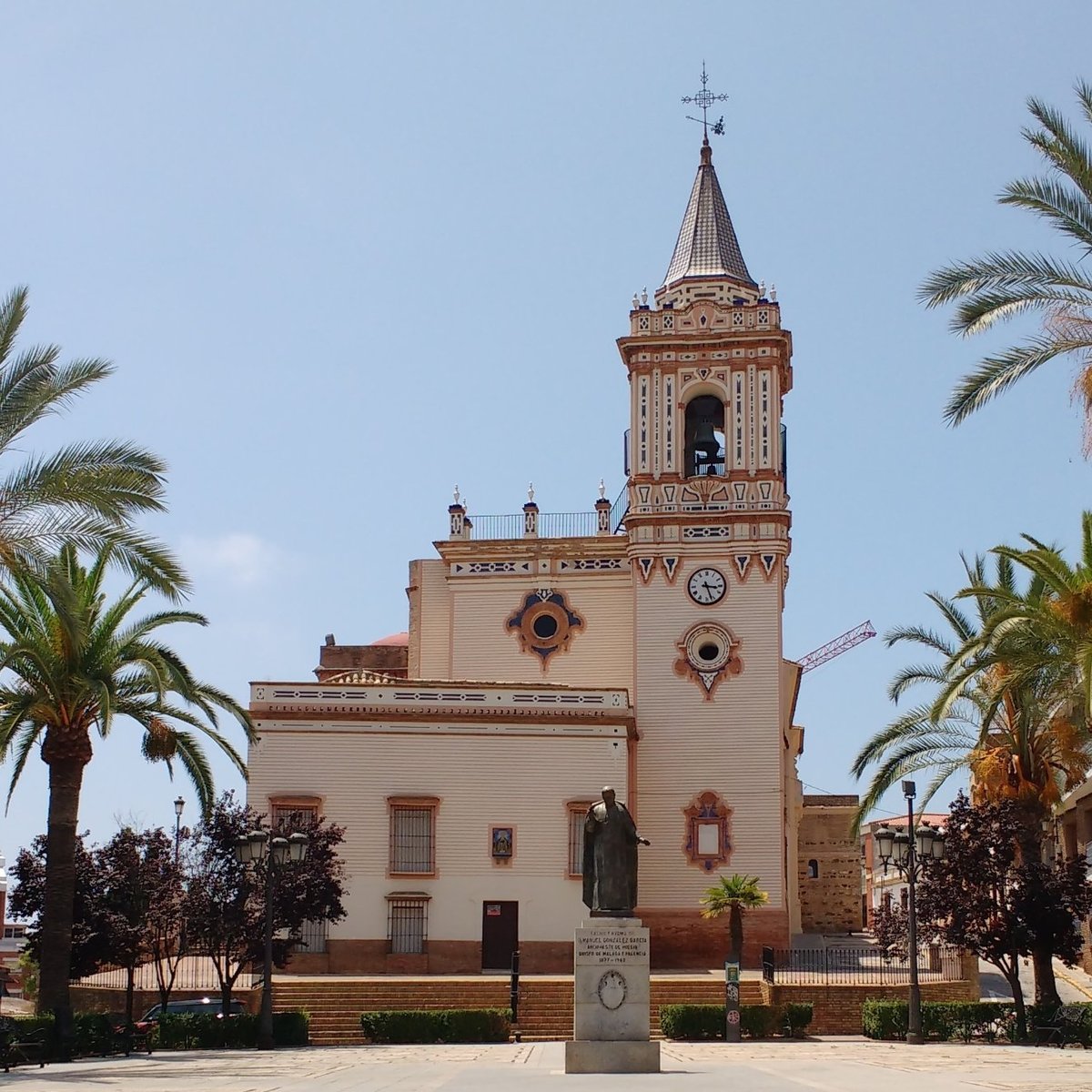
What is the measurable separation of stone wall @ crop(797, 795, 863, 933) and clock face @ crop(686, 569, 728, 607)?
16.8 m

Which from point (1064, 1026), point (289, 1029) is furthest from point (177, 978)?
point (1064, 1026)

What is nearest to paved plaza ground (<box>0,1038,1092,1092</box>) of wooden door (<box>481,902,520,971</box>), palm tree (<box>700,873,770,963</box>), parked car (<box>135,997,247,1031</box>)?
parked car (<box>135,997,247,1031</box>)

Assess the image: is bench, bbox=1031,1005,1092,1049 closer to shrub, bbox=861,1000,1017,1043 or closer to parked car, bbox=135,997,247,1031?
shrub, bbox=861,1000,1017,1043

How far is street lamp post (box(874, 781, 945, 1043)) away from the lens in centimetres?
3007

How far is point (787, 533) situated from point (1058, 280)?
2355 cm

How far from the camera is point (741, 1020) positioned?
3312cm

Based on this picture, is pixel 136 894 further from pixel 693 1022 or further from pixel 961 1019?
pixel 961 1019

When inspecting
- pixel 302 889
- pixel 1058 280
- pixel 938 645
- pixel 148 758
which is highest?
pixel 1058 280

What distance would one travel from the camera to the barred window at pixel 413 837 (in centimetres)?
4303

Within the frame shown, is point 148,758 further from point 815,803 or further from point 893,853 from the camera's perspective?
point 815,803

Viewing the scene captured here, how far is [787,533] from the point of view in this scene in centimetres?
4609

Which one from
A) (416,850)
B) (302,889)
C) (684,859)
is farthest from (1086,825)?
(302,889)

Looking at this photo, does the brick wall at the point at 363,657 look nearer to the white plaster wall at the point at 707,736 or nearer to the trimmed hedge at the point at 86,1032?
the white plaster wall at the point at 707,736

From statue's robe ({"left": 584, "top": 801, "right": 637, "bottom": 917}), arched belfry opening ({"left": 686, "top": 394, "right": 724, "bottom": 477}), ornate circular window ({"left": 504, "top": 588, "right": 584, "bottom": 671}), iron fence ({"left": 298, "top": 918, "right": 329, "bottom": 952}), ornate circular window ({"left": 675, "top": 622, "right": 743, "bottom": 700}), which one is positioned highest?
arched belfry opening ({"left": 686, "top": 394, "right": 724, "bottom": 477})
